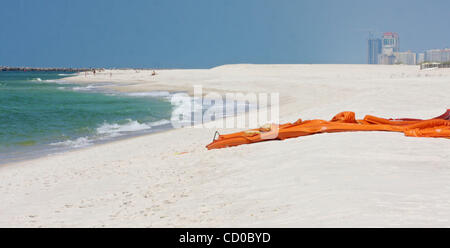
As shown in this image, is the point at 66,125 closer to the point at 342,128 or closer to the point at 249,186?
the point at 342,128

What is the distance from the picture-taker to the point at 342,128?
9.01 metres

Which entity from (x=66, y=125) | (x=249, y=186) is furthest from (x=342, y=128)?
(x=66, y=125)

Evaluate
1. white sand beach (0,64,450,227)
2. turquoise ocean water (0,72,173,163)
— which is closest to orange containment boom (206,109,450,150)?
white sand beach (0,64,450,227)

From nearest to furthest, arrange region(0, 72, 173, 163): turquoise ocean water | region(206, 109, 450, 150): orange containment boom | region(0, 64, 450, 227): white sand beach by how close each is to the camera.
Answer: region(0, 64, 450, 227): white sand beach, region(206, 109, 450, 150): orange containment boom, region(0, 72, 173, 163): turquoise ocean water

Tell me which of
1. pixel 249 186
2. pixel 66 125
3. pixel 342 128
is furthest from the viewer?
pixel 66 125

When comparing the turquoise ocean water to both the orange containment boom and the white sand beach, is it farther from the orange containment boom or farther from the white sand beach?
the orange containment boom

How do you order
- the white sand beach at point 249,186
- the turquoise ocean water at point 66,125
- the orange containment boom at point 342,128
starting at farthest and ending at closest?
the turquoise ocean water at point 66,125 < the orange containment boom at point 342,128 < the white sand beach at point 249,186

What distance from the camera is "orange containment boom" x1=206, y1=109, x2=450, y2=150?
8.56 metres

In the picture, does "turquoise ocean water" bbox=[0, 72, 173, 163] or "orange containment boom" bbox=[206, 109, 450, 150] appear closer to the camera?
"orange containment boom" bbox=[206, 109, 450, 150]

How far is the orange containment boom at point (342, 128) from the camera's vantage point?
8562 mm

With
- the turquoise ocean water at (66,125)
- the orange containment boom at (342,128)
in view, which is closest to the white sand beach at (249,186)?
the orange containment boom at (342,128)

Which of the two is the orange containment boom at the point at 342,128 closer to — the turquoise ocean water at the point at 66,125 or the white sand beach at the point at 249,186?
the white sand beach at the point at 249,186
